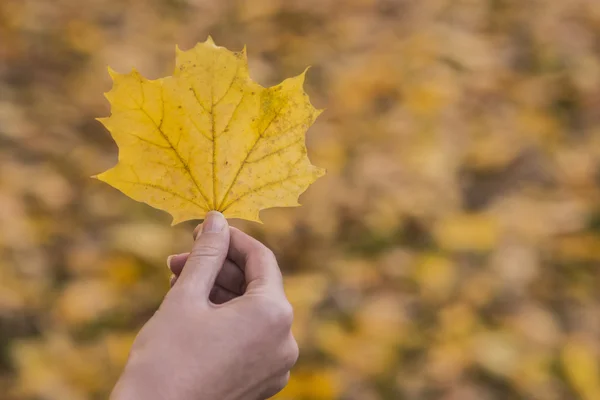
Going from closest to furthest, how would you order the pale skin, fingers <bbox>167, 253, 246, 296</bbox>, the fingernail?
the pale skin
the fingernail
fingers <bbox>167, 253, 246, 296</bbox>

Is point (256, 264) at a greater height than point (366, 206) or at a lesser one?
lesser

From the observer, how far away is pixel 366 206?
91.7 inches

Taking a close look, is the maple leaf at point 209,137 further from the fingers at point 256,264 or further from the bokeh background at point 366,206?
the bokeh background at point 366,206

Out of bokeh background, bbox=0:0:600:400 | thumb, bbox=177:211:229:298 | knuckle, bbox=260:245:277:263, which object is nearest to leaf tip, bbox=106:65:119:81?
thumb, bbox=177:211:229:298

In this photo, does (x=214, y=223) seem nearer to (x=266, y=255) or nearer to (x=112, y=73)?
(x=266, y=255)

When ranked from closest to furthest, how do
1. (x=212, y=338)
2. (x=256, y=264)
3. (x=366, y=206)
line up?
(x=212, y=338), (x=256, y=264), (x=366, y=206)

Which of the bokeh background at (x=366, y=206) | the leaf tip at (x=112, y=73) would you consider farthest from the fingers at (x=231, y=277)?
the bokeh background at (x=366, y=206)

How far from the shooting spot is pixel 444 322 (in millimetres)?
1960

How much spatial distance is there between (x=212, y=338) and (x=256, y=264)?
17 centimetres

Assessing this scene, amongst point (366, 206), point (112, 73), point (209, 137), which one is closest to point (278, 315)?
point (209, 137)

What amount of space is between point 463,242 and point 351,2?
1783mm

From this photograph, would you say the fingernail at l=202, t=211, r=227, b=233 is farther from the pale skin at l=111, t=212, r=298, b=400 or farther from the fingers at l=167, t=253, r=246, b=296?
the fingers at l=167, t=253, r=246, b=296

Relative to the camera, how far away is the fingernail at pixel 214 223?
0.99m

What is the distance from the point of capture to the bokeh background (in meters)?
1.83
